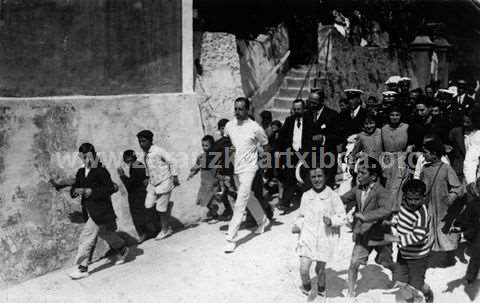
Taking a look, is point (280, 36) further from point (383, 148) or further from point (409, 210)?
point (409, 210)

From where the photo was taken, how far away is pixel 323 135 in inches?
298

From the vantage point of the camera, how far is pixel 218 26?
1080 centimetres

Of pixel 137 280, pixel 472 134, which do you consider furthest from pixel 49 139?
pixel 472 134

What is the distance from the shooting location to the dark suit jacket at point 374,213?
5160mm

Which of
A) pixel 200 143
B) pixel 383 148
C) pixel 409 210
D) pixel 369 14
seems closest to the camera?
pixel 409 210

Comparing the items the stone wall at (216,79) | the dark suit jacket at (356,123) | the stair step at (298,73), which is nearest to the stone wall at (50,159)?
the stone wall at (216,79)

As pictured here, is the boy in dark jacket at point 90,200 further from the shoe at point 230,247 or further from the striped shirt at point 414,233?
the striped shirt at point 414,233

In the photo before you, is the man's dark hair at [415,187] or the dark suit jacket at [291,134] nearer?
the man's dark hair at [415,187]

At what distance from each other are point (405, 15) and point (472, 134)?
978 centimetres

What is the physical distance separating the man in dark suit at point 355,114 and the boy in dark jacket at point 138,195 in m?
3.02

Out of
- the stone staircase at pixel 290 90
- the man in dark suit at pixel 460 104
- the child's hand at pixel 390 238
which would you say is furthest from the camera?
the stone staircase at pixel 290 90

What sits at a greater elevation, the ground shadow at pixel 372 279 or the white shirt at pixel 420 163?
the white shirt at pixel 420 163

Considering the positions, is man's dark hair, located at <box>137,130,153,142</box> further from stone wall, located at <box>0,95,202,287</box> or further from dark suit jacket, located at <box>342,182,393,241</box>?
dark suit jacket, located at <box>342,182,393,241</box>

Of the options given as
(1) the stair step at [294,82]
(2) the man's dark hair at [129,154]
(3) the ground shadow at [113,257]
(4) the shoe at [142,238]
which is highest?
(1) the stair step at [294,82]
